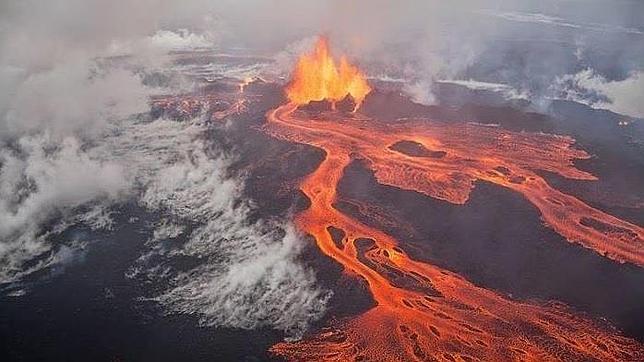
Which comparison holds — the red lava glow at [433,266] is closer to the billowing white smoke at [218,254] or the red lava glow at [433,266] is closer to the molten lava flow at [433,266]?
the molten lava flow at [433,266]

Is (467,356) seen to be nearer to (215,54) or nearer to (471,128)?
(471,128)

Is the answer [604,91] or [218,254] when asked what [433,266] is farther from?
[604,91]

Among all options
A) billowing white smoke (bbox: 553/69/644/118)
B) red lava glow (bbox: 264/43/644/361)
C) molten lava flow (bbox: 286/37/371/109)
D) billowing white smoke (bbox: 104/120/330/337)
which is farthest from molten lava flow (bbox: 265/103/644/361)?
billowing white smoke (bbox: 553/69/644/118)

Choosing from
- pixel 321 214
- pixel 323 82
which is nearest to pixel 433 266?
pixel 321 214

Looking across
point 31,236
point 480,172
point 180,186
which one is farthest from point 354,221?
point 31,236

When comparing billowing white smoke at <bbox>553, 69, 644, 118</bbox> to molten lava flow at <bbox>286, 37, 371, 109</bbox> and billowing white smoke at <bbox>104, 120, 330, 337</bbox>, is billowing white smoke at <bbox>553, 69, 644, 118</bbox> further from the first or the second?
billowing white smoke at <bbox>104, 120, 330, 337</bbox>

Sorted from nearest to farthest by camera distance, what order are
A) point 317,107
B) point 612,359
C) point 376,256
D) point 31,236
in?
1. point 612,359
2. point 376,256
3. point 31,236
4. point 317,107

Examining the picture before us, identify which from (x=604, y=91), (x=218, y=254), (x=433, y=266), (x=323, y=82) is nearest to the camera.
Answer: (x=433, y=266)

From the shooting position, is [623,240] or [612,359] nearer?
[612,359]
